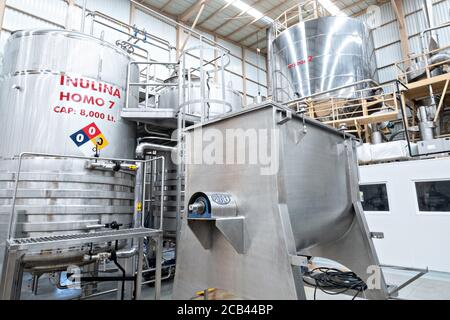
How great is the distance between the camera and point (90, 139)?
261cm

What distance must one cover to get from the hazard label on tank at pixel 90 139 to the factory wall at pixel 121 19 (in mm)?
1501

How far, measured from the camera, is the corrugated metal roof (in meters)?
9.17

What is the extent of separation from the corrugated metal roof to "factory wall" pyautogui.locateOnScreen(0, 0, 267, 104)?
1.59ft

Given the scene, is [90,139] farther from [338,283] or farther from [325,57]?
[325,57]

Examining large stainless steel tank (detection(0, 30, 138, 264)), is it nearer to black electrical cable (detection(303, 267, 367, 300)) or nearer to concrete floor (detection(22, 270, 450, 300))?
concrete floor (detection(22, 270, 450, 300))

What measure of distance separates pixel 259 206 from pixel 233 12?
402 inches

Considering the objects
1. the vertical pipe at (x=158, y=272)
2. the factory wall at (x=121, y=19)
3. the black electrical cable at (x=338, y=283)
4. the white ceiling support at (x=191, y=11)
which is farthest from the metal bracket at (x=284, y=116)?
the white ceiling support at (x=191, y=11)

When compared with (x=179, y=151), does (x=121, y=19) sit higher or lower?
higher

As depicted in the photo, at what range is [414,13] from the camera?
9141 millimetres

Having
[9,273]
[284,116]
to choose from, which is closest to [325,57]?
[284,116]

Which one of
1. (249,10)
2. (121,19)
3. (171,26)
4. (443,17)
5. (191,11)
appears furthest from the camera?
(171,26)

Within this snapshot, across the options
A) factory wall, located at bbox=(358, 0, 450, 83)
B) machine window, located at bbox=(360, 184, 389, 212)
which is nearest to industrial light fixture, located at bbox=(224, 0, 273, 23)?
factory wall, located at bbox=(358, 0, 450, 83)

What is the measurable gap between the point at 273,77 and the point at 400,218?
512 cm

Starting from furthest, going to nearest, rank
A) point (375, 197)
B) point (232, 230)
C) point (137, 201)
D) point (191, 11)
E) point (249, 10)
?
point (249, 10) < point (191, 11) < point (375, 197) < point (137, 201) < point (232, 230)
